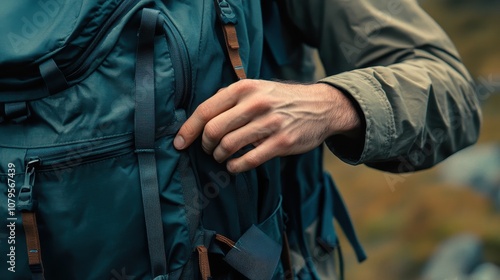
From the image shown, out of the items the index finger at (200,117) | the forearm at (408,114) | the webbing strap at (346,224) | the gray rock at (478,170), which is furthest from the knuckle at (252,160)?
the gray rock at (478,170)

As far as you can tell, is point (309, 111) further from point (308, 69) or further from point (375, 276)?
point (375, 276)

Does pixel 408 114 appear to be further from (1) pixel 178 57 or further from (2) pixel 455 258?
(2) pixel 455 258

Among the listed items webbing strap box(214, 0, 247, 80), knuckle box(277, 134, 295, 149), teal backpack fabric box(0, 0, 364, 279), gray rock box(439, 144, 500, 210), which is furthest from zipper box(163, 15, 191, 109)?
gray rock box(439, 144, 500, 210)

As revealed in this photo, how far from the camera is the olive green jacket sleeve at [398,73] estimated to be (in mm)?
1759

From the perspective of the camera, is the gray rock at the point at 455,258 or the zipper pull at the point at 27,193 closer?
the zipper pull at the point at 27,193

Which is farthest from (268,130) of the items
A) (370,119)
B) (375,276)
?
(375,276)

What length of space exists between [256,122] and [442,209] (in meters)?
3.18

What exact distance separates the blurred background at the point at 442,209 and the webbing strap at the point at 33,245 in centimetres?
294

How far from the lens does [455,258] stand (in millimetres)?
4203

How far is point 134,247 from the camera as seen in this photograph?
1609 millimetres

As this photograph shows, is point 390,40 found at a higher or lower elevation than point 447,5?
higher

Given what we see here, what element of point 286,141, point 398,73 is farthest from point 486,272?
point 286,141

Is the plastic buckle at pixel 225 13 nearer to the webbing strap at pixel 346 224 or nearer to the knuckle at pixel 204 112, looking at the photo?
the knuckle at pixel 204 112

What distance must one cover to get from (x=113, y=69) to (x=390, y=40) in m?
0.74
